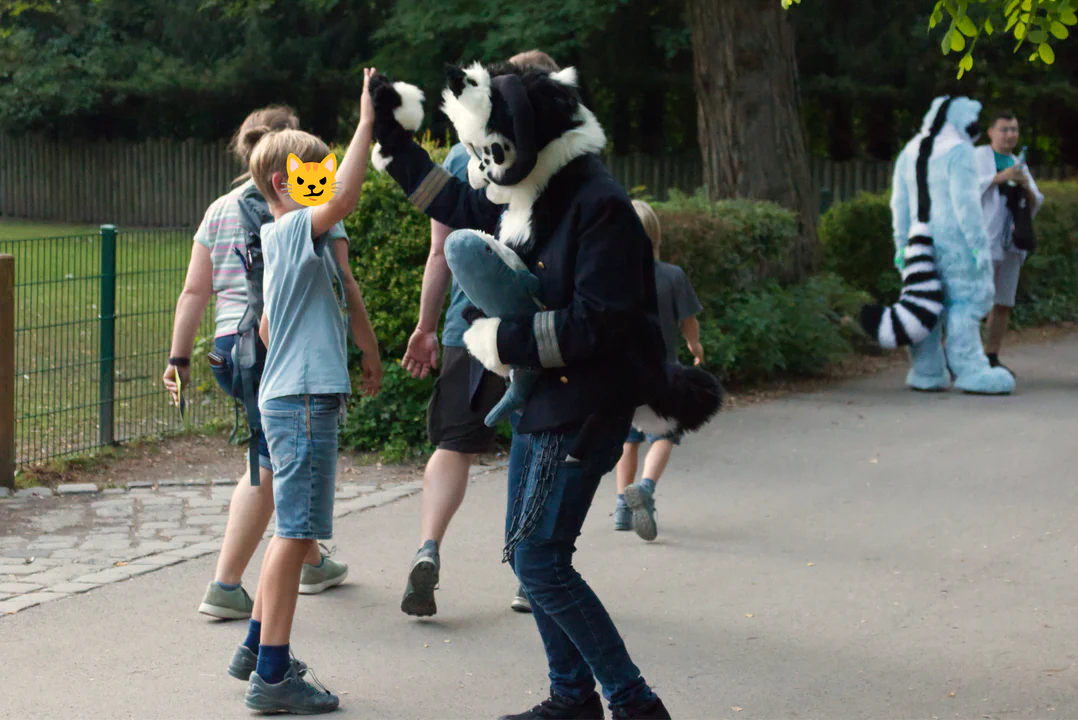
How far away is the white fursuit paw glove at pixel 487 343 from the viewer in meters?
3.91

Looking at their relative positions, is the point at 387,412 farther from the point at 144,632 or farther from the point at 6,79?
the point at 6,79

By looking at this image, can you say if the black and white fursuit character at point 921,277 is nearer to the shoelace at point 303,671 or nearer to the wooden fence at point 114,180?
the shoelace at point 303,671

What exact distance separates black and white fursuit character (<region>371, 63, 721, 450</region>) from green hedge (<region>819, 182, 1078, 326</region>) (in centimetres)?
987

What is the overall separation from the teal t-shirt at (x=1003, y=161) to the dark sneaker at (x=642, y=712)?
8.33 m

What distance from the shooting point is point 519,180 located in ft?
12.8

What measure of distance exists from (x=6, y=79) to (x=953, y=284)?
27666 millimetres

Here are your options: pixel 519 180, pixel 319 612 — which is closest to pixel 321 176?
pixel 519 180

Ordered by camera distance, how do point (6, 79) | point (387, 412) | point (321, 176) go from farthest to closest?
point (6, 79), point (387, 412), point (321, 176)

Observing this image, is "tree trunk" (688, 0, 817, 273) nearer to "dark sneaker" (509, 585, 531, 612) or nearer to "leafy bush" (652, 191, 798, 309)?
"leafy bush" (652, 191, 798, 309)

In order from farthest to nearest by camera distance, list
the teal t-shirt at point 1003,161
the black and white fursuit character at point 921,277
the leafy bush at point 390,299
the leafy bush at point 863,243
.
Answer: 1. the leafy bush at point 863,243
2. the teal t-shirt at point 1003,161
3. the black and white fursuit character at point 921,277
4. the leafy bush at point 390,299

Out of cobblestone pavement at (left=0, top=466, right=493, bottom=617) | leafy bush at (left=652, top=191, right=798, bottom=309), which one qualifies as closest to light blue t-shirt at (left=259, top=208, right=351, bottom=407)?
cobblestone pavement at (left=0, top=466, right=493, bottom=617)

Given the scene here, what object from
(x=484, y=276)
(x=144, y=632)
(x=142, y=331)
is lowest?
(x=144, y=632)

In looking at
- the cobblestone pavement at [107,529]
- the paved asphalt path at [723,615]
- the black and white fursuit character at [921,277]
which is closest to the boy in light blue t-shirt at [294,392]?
the paved asphalt path at [723,615]

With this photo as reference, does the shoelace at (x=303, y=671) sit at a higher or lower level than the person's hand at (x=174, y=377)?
lower
